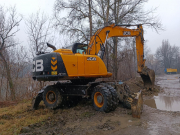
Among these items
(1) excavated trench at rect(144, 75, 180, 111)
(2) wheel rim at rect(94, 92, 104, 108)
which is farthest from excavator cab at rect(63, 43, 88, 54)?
(1) excavated trench at rect(144, 75, 180, 111)

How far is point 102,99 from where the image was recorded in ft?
18.2

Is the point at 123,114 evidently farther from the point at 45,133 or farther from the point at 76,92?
the point at 45,133

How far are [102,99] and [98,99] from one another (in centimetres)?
18

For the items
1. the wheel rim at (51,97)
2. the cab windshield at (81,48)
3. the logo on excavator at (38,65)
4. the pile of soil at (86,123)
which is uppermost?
the cab windshield at (81,48)

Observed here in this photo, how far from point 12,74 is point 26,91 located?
1975mm

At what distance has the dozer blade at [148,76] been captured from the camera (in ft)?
31.2

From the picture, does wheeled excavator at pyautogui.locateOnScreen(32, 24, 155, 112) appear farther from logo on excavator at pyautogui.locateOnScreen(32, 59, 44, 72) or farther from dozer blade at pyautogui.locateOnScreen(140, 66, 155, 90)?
dozer blade at pyautogui.locateOnScreen(140, 66, 155, 90)

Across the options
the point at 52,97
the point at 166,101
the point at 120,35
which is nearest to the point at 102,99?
the point at 52,97

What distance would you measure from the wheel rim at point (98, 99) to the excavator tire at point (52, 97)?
64.1 inches

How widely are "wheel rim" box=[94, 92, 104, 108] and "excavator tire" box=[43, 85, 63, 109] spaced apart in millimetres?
1627

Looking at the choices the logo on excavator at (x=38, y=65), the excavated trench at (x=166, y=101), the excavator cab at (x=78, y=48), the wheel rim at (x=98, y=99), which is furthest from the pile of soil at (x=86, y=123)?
the excavator cab at (x=78, y=48)

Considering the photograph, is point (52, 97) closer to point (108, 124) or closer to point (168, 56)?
point (108, 124)

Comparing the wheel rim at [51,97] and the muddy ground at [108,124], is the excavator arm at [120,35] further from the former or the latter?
the muddy ground at [108,124]

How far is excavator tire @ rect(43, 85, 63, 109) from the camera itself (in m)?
6.54
